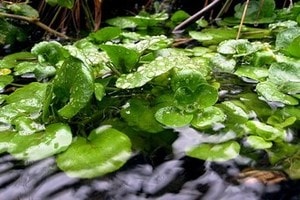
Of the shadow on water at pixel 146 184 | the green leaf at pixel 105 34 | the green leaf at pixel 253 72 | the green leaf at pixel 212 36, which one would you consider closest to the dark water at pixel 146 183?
the shadow on water at pixel 146 184

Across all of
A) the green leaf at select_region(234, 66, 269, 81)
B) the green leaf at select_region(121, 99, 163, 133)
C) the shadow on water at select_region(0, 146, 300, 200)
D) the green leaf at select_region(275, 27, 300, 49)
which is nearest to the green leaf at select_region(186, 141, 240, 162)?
the shadow on water at select_region(0, 146, 300, 200)

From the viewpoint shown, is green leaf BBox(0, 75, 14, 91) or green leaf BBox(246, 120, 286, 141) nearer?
green leaf BBox(246, 120, 286, 141)

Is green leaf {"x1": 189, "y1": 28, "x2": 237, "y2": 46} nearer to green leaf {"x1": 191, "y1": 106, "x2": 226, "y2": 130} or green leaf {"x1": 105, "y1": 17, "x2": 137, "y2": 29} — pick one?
green leaf {"x1": 105, "y1": 17, "x2": 137, "y2": 29}

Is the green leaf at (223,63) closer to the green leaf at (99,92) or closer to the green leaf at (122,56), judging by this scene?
the green leaf at (122,56)

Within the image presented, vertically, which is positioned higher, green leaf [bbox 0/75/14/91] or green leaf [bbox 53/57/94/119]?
green leaf [bbox 53/57/94/119]

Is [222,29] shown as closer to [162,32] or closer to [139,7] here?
[162,32]

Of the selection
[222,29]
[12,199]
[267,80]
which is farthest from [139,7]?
[12,199]
